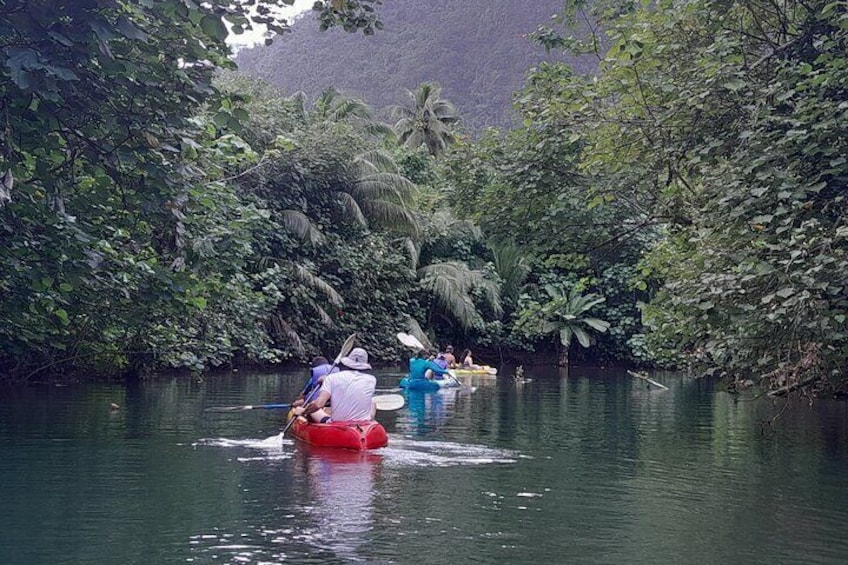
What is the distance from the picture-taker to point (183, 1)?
7363 mm

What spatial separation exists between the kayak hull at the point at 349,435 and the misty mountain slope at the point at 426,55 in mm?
57842

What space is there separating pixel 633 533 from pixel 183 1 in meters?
5.10

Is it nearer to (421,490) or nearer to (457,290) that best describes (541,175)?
(421,490)

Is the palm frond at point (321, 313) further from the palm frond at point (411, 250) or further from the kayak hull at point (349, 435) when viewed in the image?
the kayak hull at point (349, 435)

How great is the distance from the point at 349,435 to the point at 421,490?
2537 mm

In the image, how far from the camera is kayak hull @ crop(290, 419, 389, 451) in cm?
1211

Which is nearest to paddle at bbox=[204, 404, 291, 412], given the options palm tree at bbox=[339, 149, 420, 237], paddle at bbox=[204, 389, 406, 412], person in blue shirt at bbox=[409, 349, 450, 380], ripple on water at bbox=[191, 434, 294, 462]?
paddle at bbox=[204, 389, 406, 412]

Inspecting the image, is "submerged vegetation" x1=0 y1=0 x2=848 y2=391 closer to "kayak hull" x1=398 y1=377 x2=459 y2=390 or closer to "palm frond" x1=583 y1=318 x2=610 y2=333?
"kayak hull" x1=398 y1=377 x2=459 y2=390

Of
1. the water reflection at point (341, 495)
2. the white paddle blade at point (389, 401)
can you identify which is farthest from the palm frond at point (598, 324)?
the water reflection at point (341, 495)

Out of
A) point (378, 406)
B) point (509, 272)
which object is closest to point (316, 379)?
point (378, 406)

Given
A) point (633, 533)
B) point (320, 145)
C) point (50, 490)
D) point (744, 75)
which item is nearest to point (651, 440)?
point (744, 75)

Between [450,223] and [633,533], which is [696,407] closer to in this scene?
[633,533]

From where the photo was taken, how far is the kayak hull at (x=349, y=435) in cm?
1211

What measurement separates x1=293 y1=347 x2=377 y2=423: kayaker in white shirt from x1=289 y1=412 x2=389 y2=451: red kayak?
0.21 meters
